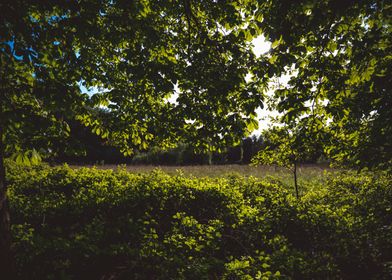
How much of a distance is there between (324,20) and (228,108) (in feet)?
7.69

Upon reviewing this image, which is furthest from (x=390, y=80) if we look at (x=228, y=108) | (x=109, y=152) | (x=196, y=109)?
(x=109, y=152)

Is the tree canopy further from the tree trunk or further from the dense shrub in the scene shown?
the tree trunk

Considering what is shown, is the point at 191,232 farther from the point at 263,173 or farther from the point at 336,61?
the point at 263,173

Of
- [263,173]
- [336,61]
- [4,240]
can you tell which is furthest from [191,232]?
[263,173]

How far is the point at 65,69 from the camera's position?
5.39 meters

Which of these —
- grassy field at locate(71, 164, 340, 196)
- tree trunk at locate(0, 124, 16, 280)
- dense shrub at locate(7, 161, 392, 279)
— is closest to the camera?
tree trunk at locate(0, 124, 16, 280)

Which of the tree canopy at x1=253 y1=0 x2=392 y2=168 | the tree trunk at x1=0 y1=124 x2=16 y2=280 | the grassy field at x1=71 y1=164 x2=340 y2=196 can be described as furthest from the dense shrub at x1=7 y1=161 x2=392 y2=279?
the grassy field at x1=71 y1=164 x2=340 y2=196

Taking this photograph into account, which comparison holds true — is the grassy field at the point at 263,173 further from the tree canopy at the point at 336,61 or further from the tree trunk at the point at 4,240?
the tree trunk at the point at 4,240

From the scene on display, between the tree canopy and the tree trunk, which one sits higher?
the tree canopy

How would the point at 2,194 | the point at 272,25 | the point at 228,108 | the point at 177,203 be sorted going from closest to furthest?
the point at 2,194, the point at 272,25, the point at 228,108, the point at 177,203

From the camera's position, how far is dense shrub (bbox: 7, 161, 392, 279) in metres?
4.91

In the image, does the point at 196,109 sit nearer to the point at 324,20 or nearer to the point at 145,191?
the point at 324,20

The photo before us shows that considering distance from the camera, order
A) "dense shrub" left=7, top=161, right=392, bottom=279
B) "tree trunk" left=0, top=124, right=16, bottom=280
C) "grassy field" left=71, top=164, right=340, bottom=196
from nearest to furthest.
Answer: "tree trunk" left=0, top=124, right=16, bottom=280 < "dense shrub" left=7, top=161, right=392, bottom=279 < "grassy field" left=71, top=164, right=340, bottom=196

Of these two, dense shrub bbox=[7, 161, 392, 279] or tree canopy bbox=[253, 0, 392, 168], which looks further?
dense shrub bbox=[7, 161, 392, 279]
